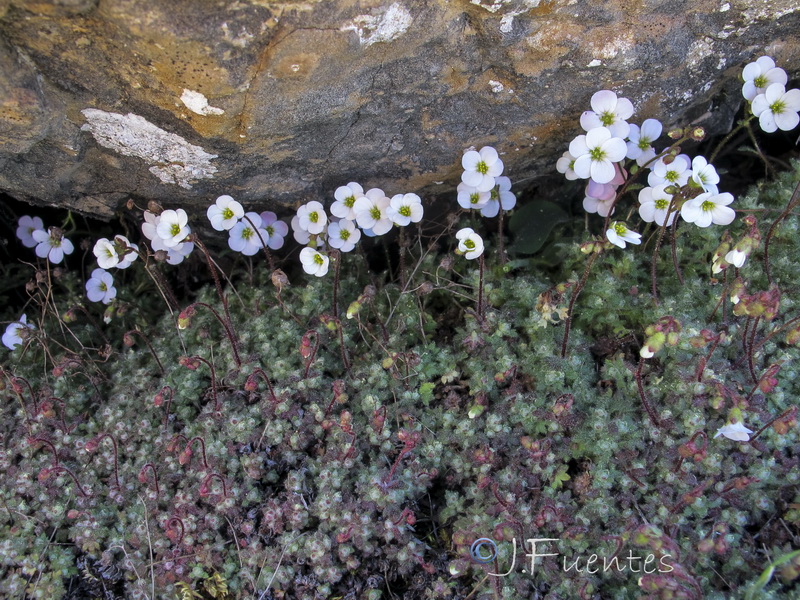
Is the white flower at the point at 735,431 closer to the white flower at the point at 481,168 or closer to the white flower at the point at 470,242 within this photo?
the white flower at the point at 470,242

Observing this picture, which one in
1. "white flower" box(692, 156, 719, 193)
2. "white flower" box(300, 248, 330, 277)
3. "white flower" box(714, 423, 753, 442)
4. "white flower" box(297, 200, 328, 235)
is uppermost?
"white flower" box(297, 200, 328, 235)

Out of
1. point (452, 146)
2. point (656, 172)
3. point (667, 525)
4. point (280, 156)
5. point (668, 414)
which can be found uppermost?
point (280, 156)

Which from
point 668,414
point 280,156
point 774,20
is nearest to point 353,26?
point 280,156

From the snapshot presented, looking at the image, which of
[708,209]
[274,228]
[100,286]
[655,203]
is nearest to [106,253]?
[100,286]

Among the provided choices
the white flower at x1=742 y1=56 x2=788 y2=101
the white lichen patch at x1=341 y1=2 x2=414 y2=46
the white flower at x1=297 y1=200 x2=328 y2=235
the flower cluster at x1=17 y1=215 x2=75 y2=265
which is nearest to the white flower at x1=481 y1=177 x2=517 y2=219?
the white flower at x1=297 y1=200 x2=328 y2=235

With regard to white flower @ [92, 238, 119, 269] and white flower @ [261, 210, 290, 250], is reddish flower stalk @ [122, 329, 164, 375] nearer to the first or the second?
white flower @ [92, 238, 119, 269]

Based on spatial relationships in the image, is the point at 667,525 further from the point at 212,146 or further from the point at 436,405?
the point at 212,146
